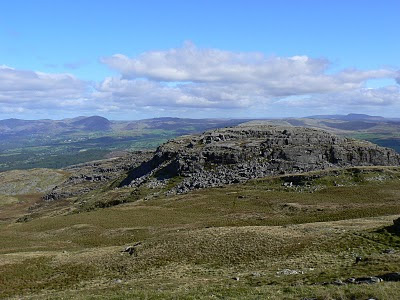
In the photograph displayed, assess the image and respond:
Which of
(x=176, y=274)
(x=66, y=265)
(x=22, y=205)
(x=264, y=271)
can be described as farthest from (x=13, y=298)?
(x=22, y=205)

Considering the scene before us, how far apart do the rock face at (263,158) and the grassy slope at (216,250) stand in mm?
27979

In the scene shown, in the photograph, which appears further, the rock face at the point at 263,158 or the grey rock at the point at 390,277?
the rock face at the point at 263,158

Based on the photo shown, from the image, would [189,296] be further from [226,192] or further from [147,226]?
[226,192]

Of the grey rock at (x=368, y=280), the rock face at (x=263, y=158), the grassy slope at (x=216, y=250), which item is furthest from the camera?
the rock face at (x=263, y=158)

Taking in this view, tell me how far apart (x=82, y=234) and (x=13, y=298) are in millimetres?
43547

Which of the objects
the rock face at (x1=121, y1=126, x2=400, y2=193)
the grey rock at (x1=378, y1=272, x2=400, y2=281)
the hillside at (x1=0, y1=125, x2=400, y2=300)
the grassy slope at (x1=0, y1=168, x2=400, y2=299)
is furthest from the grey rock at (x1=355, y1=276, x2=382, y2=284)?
the rock face at (x1=121, y1=126, x2=400, y2=193)

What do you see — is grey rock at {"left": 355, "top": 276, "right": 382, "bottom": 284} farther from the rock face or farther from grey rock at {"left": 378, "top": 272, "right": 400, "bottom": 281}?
the rock face

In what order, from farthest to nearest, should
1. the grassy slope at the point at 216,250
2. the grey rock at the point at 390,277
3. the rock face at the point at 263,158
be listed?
the rock face at the point at 263,158
the grassy slope at the point at 216,250
the grey rock at the point at 390,277

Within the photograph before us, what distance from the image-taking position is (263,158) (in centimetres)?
14100

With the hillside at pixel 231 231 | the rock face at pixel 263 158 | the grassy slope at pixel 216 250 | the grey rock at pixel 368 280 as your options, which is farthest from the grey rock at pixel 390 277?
the rock face at pixel 263 158

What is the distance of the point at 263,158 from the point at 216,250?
9607 centimetres

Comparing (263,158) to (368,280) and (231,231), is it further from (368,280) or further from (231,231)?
(368,280)

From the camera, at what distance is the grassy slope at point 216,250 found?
102ft

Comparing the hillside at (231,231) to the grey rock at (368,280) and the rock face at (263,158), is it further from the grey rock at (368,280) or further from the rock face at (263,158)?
the rock face at (263,158)
